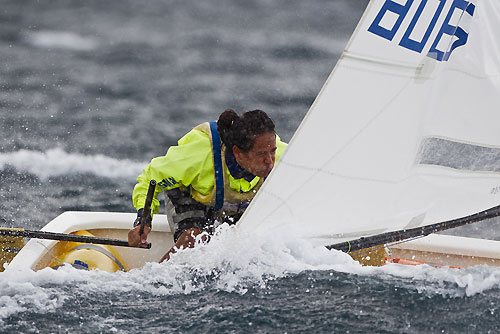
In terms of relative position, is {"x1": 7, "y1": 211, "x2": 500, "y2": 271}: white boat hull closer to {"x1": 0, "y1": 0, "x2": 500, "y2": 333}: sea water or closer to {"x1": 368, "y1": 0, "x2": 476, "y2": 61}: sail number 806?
{"x1": 0, "y1": 0, "x2": 500, "y2": 333}: sea water

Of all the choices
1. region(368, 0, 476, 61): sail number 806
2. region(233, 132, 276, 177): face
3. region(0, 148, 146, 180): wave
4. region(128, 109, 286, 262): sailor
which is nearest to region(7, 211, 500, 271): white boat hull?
region(128, 109, 286, 262): sailor

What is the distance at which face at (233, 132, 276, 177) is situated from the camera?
2.91 m

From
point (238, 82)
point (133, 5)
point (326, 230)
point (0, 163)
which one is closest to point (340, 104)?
point (326, 230)

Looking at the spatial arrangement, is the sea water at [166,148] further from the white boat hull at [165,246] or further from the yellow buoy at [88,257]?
the white boat hull at [165,246]

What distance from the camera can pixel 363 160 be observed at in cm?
264

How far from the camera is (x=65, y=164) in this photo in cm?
576

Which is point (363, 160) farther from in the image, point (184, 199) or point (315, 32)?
point (315, 32)

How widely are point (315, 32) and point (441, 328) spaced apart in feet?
20.5

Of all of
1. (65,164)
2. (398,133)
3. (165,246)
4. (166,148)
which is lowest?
(165,246)

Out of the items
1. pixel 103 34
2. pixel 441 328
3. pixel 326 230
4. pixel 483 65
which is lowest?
pixel 441 328

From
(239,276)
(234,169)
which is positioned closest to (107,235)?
(234,169)

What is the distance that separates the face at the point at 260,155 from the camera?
2.91m

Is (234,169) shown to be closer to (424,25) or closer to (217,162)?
(217,162)

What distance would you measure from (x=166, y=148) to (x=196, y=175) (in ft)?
10.4
